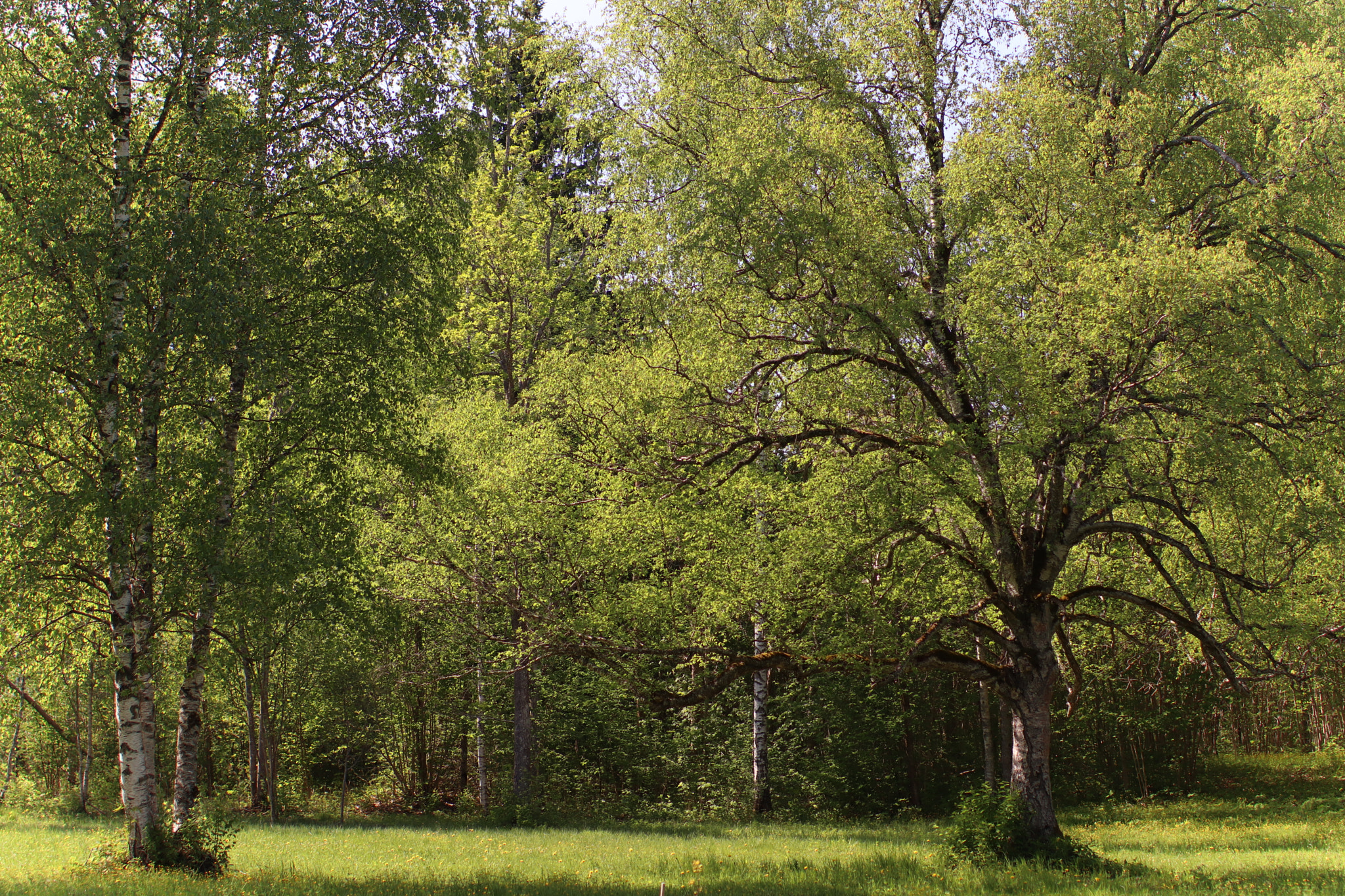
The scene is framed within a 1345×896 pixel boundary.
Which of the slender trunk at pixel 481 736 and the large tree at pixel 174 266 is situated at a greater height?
the large tree at pixel 174 266

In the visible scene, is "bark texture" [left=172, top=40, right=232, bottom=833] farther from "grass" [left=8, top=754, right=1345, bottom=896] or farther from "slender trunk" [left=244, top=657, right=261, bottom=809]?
"slender trunk" [left=244, top=657, right=261, bottom=809]

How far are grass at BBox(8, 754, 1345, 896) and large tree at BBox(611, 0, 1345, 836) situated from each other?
94.0 inches

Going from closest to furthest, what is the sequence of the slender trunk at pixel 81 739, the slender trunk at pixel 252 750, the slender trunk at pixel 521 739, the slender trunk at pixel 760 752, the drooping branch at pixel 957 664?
the drooping branch at pixel 957 664, the slender trunk at pixel 521 739, the slender trunk at pixel 760 752, the slender trunk at pixel 252 750, the slender trunk at pixel 81 739

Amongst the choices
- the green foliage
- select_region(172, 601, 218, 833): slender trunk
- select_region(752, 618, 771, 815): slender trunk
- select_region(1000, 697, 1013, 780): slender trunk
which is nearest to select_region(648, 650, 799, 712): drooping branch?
the green foliage

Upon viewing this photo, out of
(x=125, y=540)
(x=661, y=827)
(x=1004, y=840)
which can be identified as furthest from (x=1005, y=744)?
(x=125, y=540)

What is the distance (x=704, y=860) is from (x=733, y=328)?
7.82m

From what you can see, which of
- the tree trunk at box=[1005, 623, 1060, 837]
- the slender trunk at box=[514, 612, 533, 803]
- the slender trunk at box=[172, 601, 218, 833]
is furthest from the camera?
the slender trunk at box=[514, 612, 533, 803]

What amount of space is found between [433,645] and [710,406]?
51.8ft

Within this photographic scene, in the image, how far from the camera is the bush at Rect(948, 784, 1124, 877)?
12.4 meters

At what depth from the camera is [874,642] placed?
1286 cm

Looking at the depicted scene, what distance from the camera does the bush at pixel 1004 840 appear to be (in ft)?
40.7

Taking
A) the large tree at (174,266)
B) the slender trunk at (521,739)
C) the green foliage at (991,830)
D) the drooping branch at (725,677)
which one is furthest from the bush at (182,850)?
the slender trunk at (521,739)

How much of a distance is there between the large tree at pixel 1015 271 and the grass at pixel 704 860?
2388 millimetres

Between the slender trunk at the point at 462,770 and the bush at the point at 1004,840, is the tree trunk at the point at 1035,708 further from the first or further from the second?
the slender trunk at the point at 462,770
